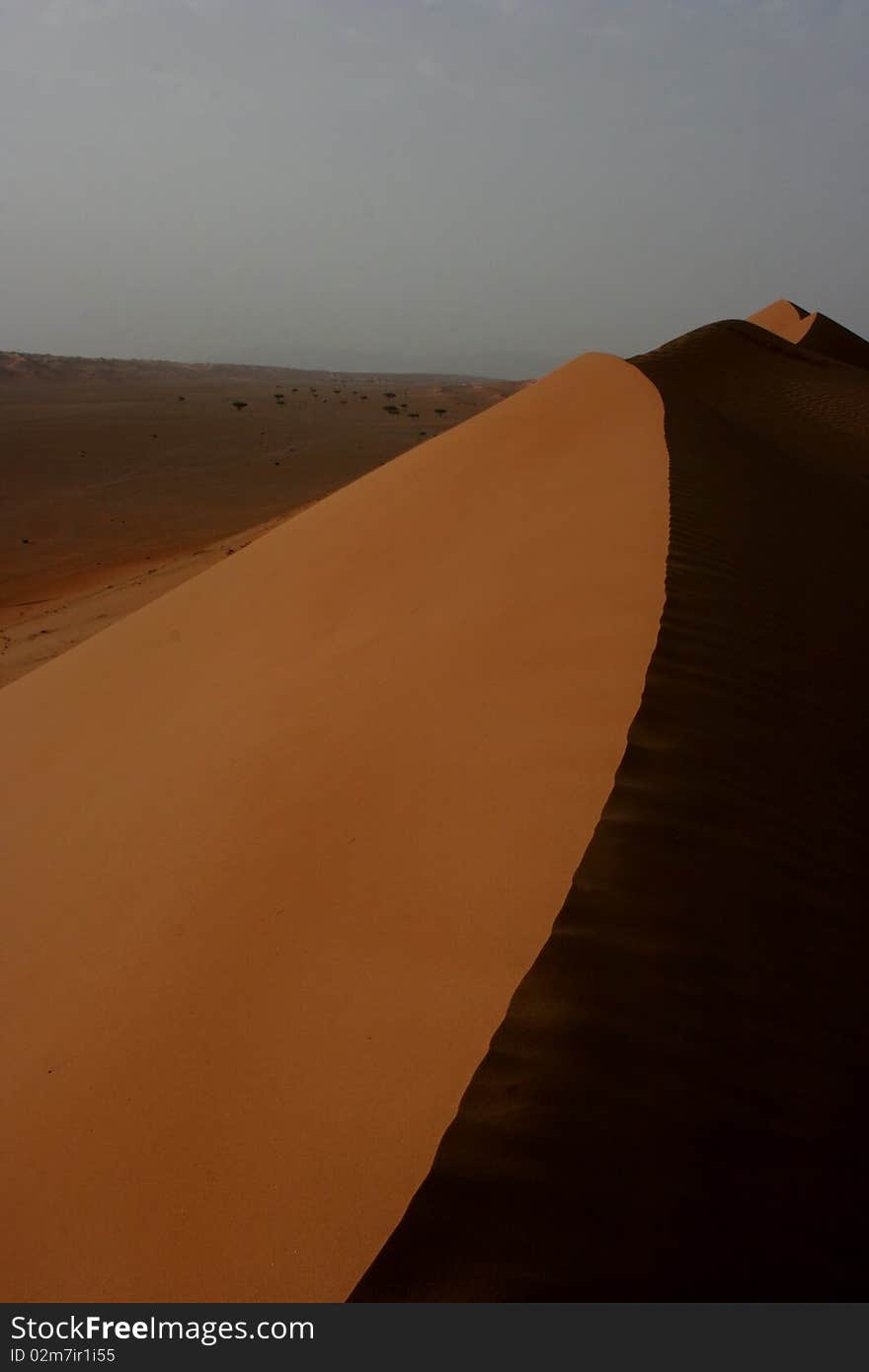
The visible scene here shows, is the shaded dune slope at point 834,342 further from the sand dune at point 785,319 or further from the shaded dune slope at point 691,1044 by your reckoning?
the shaded dune slope at point 691,1044

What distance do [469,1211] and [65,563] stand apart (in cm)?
1542

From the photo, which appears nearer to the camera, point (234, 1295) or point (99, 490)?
point (234, 1295)

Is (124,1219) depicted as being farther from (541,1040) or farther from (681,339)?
(681,339)

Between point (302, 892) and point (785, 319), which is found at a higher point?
point (785, 319)

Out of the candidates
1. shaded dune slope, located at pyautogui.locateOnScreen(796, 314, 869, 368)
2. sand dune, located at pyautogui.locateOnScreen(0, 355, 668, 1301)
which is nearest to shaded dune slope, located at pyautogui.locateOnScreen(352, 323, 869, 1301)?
sand dune, located at pyautogui.locateOnScreen(0, 355, 668, 1301)

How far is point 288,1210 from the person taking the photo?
194cm

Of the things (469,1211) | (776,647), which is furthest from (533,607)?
(469,1211)

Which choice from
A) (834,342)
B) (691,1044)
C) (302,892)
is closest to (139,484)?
(834,342)

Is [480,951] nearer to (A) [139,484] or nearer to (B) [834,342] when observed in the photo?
(A) [139,484]

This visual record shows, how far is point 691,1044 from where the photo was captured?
2.01 metres

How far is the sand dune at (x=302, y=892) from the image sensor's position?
2.05 meters

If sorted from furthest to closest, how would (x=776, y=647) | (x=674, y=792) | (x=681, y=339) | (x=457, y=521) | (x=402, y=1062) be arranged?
(x=681, y=339) < (x=457, y=521) < (x=776, y=647) < (x=674, y=792) < (x=402, y=1062)

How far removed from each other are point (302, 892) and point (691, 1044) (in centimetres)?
139

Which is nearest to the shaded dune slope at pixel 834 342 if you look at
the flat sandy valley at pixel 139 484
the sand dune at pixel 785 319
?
the sand dune at pixel 785 319
